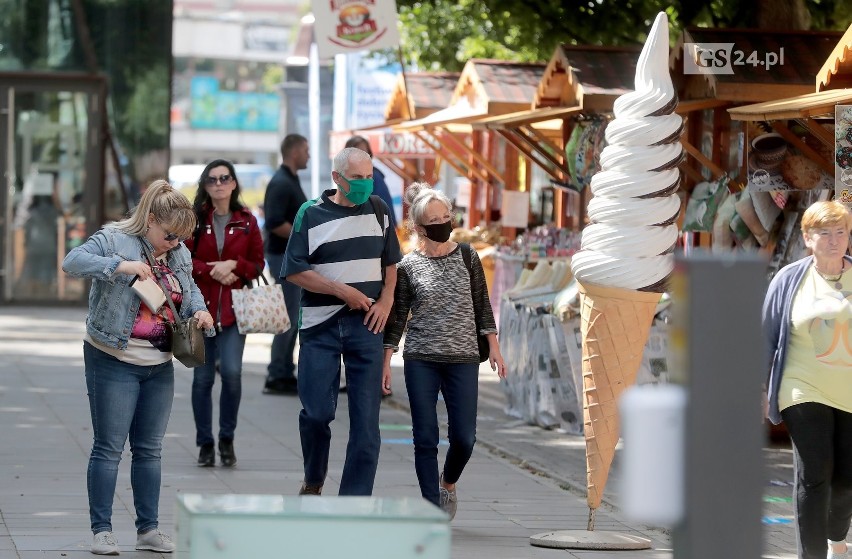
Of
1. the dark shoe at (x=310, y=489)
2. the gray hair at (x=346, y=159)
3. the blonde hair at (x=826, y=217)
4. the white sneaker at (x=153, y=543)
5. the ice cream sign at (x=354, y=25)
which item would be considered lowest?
the white sneaker at (x=153, y=543)

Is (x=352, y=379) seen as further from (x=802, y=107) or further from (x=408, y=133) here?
(x=408, y=133)

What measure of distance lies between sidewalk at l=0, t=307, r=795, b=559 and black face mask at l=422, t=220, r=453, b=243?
138 centimetres

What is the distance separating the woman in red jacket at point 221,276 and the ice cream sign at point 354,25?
5.14 m

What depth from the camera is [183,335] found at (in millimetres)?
6566

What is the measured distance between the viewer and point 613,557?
6852 mm

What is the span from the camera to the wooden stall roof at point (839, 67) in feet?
28.7

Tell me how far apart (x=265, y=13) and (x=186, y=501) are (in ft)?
409

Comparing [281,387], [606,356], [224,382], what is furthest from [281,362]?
[606,356]

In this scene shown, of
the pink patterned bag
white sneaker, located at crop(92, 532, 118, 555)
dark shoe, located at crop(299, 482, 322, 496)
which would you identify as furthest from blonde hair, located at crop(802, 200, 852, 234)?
the pink patterned bag

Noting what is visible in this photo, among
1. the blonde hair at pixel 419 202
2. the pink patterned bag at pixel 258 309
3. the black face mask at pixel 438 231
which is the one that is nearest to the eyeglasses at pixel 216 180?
the pink patterned bag at pixel 258 309

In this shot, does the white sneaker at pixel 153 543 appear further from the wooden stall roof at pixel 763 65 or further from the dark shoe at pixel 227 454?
the wooden stall roof at pixel 763 65

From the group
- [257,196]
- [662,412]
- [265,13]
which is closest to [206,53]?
[265,13]

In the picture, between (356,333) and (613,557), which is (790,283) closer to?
(613,557)

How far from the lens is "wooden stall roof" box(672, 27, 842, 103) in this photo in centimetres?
1054
